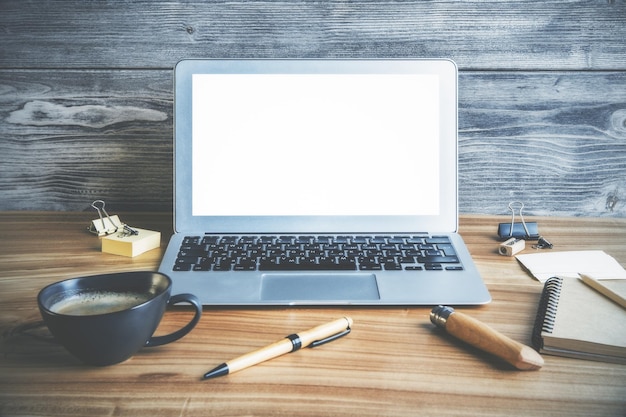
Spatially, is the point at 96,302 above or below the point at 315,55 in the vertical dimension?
below

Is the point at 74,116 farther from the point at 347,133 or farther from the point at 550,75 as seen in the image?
the point at 550,75

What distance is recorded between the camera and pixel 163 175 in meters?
1.08

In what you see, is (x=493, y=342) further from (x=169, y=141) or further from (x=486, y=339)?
(x=169, y=141)

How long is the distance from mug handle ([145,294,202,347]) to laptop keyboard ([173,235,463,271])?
189mm

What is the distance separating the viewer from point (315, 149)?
88 cm

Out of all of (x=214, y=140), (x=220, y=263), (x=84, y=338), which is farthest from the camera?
(x=214, y=140)

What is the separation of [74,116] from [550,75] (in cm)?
93

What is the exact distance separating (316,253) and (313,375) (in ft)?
0.92

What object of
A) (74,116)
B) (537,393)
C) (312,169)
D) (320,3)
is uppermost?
(320,3)

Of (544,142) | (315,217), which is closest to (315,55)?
(315,217)

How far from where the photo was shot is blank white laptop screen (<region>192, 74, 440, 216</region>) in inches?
34.1

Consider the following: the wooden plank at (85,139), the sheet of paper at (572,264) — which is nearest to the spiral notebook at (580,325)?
the sheet of paper at (572,264)

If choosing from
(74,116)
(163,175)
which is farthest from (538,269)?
(74,116)

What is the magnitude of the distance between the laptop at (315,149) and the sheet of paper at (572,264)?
13 cm
